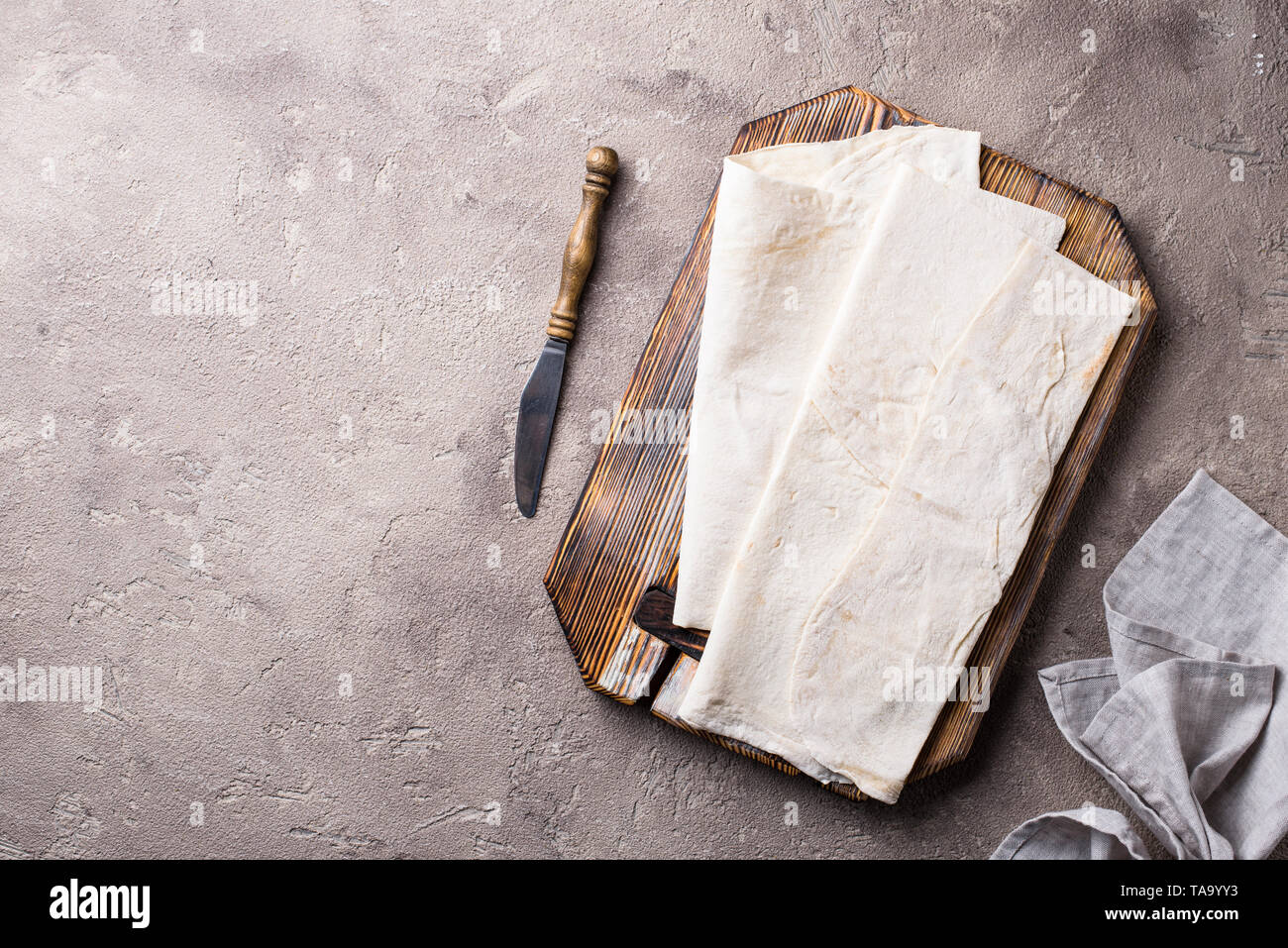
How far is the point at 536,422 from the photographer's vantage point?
4.14 feet

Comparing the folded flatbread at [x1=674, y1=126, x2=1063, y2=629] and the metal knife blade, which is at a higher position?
the folded flatbread at [x1=674, y1=126, x2=1063, y2=629]

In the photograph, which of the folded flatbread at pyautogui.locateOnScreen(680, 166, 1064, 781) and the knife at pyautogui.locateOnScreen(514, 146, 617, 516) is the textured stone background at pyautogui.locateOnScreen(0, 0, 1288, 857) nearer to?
the knife at pyautogui.locateOnScreen(514, 146, 617, 516)

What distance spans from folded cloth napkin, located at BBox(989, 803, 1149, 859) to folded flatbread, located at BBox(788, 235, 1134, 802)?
0.23m

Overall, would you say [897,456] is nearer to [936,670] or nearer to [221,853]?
[936,670]

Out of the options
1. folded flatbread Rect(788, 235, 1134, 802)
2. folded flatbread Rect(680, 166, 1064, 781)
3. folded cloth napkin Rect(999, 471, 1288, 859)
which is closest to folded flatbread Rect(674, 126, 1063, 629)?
folded flatbread Rect(680, 166, 1064, 781)

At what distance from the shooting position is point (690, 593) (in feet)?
3.64

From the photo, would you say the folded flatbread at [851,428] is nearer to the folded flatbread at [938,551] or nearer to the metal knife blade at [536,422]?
the folded flatbread at [938,551]

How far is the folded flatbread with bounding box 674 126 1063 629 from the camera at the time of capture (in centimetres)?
Result: 109

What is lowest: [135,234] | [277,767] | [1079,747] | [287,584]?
[277,767]

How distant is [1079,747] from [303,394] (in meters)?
1.36

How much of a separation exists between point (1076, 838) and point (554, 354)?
1.09m

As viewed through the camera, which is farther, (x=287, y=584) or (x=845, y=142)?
(x=287, y=584)

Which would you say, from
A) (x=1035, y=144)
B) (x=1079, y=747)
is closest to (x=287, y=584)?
(x=1079, y=747)

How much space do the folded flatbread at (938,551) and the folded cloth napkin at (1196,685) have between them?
0.85 feet
